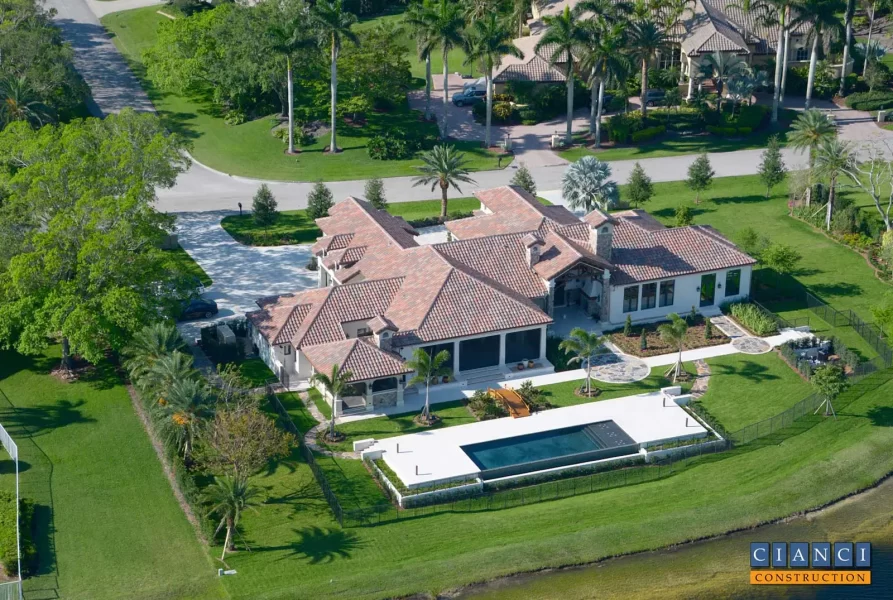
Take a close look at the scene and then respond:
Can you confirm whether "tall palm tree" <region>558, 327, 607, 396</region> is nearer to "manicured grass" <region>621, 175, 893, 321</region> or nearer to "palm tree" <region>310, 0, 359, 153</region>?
"manicured grass" <region>621, 175, 893, 321</region>

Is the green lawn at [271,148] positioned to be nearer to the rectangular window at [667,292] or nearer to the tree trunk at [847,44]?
the rectangular window at [667,292]

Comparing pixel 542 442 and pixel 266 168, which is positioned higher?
pixel 266 168

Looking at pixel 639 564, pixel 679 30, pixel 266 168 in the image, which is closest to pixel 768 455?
pixel 639 564

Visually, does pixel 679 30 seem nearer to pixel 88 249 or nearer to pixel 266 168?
pixel 266 168

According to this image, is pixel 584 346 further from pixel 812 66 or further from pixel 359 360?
pixel 812 66

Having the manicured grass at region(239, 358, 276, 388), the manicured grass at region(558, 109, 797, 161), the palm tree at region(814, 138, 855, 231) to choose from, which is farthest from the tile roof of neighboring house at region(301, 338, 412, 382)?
the manicured grass at region(558, 109, 797, 161)
